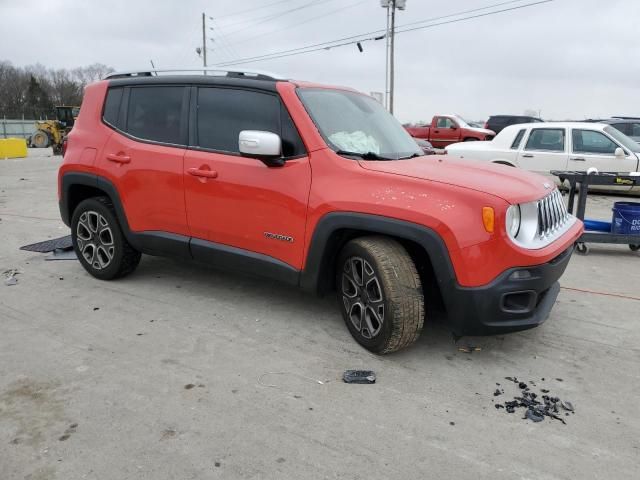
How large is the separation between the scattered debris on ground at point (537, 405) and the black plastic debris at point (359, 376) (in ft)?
2.36

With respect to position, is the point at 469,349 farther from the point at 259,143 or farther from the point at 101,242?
the point at 101,242

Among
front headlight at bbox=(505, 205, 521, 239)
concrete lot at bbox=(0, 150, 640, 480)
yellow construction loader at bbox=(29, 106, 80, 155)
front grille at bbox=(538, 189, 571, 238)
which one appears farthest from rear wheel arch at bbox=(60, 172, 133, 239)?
yellow construction loader at bbox=(29, 106, 80, 155)

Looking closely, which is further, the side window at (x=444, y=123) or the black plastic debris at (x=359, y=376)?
the side window at (x=444, y=123)

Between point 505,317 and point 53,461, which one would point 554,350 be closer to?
point 505,317

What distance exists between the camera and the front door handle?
13.0 ft

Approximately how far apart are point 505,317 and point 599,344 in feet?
3.56

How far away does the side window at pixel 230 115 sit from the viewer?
3844 millimetres

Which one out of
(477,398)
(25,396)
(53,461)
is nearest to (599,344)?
(477,398)

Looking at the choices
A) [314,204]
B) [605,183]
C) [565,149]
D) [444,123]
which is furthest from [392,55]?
[314,204]

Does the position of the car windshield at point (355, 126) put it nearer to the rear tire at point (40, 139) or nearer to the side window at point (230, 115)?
the side window at point (230, 115)

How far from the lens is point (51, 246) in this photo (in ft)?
20.3

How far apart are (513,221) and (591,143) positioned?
28.7ft

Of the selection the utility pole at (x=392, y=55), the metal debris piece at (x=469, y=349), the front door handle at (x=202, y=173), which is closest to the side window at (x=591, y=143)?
the metal debris piece at (x=469, y=349)

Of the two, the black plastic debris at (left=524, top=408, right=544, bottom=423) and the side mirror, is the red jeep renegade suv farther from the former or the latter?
the black plastic debris at (left=524, top=408, right=544, bottom=423)
